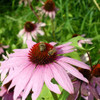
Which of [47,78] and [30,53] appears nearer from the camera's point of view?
[47,78]

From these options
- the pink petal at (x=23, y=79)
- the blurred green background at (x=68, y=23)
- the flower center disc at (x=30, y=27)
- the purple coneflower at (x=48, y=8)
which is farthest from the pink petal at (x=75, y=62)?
the purple coneflower at (x=48, y=8)

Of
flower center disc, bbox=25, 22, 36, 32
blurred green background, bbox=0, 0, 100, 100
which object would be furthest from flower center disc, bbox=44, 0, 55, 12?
flower center disc, bbox=25, 22, 36, 32

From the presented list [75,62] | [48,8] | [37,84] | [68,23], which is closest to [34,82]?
[37,84]

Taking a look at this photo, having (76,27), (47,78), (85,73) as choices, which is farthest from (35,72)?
(76,27)

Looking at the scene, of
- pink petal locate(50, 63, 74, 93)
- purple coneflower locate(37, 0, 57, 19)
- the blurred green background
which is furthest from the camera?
purple coneflower locate(37, 0, 57, 19)

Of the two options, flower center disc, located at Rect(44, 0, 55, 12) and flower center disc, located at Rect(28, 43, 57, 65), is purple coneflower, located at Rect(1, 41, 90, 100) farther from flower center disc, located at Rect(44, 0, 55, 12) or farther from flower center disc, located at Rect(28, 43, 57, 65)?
flower center disc, located at Rect(44, 0, 55, 12)

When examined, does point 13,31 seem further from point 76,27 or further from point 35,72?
point 35,72
